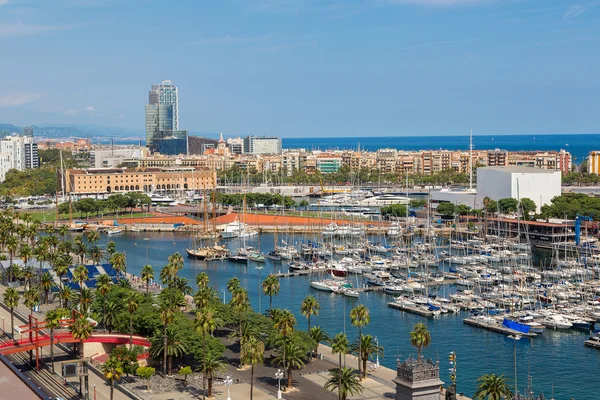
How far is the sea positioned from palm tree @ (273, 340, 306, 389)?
6.76 m

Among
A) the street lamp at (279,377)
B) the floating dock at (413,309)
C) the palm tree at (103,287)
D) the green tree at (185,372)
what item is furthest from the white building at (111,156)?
the street lamp at (279,377)

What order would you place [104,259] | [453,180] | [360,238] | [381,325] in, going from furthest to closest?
[453,180] < [360,238] < [104,259] < [381,325]

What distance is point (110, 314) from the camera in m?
38.9

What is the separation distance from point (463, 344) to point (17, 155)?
139 metres

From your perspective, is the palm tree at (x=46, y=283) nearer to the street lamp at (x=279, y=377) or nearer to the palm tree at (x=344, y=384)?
the street lamp at (x=279, y=377)

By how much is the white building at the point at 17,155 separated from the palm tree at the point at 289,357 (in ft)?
432

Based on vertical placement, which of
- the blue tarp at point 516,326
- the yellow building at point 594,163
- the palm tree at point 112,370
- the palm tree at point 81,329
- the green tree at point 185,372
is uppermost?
the yellow building at point 594,163

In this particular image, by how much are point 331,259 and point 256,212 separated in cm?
3689

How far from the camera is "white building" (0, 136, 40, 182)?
158 m

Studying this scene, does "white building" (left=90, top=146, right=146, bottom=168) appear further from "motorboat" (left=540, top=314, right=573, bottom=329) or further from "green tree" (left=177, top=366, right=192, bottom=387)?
"green tree" (left=177, top=366, right=192, bottom=387)

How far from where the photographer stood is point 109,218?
327ft

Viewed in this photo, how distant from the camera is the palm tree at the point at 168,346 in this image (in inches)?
1350

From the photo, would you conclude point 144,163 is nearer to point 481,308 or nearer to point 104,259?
point 104,259

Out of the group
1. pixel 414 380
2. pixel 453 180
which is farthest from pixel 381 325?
pixel 453 180
